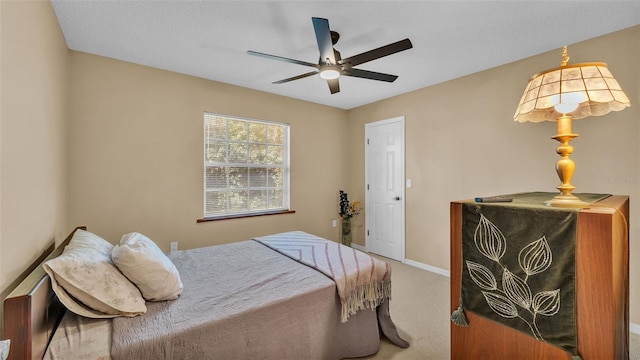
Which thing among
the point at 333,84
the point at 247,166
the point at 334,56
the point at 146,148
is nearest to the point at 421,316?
the point at 333,84

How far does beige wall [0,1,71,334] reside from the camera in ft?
3.78

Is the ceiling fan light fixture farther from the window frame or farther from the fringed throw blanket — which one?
the window frame

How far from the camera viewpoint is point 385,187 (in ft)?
13.6

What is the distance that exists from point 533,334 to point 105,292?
1825mm

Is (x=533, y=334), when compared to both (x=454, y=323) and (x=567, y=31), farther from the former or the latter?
(x=567, y=31)

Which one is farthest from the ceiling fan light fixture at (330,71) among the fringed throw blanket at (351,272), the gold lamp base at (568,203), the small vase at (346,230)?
the small vase at (346,230)

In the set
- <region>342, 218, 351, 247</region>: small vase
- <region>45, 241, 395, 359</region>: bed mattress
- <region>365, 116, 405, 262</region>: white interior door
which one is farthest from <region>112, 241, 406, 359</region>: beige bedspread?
<region>342, 218, 351, 247</region>: small vase

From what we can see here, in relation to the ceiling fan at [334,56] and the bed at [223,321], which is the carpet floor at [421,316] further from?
the ceiling fan at [334,56]

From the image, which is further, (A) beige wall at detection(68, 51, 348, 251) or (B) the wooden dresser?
(A) beige wall at detection(68, 51, 348, 251)

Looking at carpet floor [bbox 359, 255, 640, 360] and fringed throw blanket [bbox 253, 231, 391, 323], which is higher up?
fringed throw blanket [bbox 253, 231, 391, 323]

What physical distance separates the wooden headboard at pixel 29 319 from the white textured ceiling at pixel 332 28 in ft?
6.03

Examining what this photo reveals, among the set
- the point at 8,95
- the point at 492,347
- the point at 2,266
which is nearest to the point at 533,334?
the point at 492,347

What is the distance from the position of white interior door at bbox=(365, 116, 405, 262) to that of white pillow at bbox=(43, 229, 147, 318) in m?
3.29

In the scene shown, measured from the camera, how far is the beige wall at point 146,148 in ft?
8.63
